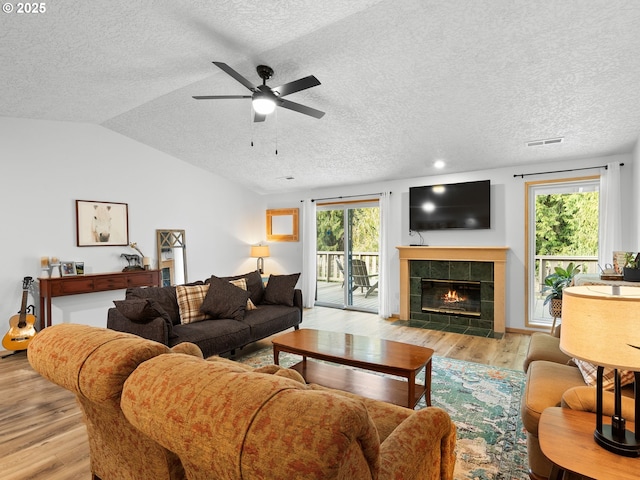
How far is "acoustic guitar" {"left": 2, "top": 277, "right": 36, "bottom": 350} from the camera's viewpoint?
12.7 feet

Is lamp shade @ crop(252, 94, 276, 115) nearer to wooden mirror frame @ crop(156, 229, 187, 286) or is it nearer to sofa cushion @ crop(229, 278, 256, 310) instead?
sofa cushion @ crop(229, 278, 256, 310)

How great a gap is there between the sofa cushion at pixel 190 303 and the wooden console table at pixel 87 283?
5.15ft

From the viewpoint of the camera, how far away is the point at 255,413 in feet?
2.41

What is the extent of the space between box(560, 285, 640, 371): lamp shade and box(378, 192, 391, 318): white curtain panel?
4.63 metres

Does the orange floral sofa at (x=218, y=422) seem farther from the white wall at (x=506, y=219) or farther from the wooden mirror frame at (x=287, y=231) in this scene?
the wooden mirror frame at (x=287, y=231)

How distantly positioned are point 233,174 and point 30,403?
14.4 feet

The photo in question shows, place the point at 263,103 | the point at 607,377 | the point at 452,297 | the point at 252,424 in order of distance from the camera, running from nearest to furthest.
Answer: the point at 252,424
the point at 607,377
the point at 263,103
the point at 452,297

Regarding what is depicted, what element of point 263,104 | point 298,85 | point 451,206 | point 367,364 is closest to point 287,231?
point 451,206

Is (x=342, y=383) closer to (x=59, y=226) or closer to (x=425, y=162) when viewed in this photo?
(x=425, y=162)

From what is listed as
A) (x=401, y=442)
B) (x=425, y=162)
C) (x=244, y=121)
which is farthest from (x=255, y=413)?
(x=425, y=162)

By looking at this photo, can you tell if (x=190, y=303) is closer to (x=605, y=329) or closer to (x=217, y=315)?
(x=217, y=315)

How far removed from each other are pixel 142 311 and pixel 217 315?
88cm

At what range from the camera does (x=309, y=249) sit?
22.1 ft

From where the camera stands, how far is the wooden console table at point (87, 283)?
13.5ft
